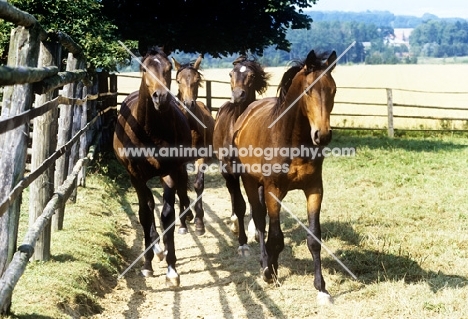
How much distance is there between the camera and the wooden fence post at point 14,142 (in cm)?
377

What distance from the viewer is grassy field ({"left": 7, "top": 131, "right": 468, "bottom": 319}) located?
16.1 feet

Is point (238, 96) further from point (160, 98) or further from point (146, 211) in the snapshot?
point (160, 98)

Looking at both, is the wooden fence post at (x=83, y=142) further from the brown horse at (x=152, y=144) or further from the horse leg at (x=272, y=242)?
the horse leg at (x=272, y=242)

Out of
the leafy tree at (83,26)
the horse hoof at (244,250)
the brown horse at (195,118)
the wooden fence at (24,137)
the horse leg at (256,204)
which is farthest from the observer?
the leafy tree at (83,26)

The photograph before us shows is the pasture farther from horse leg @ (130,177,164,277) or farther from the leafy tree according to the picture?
the leafy tree

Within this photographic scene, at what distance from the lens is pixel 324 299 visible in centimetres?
522

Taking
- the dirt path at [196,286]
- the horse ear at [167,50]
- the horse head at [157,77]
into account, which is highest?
the horse ear at [167,50]

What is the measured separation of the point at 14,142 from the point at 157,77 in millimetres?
2140

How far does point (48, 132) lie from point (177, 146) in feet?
4.99

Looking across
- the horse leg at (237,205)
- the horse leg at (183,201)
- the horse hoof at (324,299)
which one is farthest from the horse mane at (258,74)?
the horse hoof at (324,299)

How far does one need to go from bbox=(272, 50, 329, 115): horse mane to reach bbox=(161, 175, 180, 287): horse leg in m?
1.36

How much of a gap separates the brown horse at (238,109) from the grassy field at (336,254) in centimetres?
38

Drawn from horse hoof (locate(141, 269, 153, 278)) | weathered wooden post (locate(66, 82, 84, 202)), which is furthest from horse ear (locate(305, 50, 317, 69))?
weathered wooden post (locate(66, 82, 84, 202))

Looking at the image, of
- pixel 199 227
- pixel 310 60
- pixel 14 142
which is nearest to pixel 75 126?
pixel 199 227
